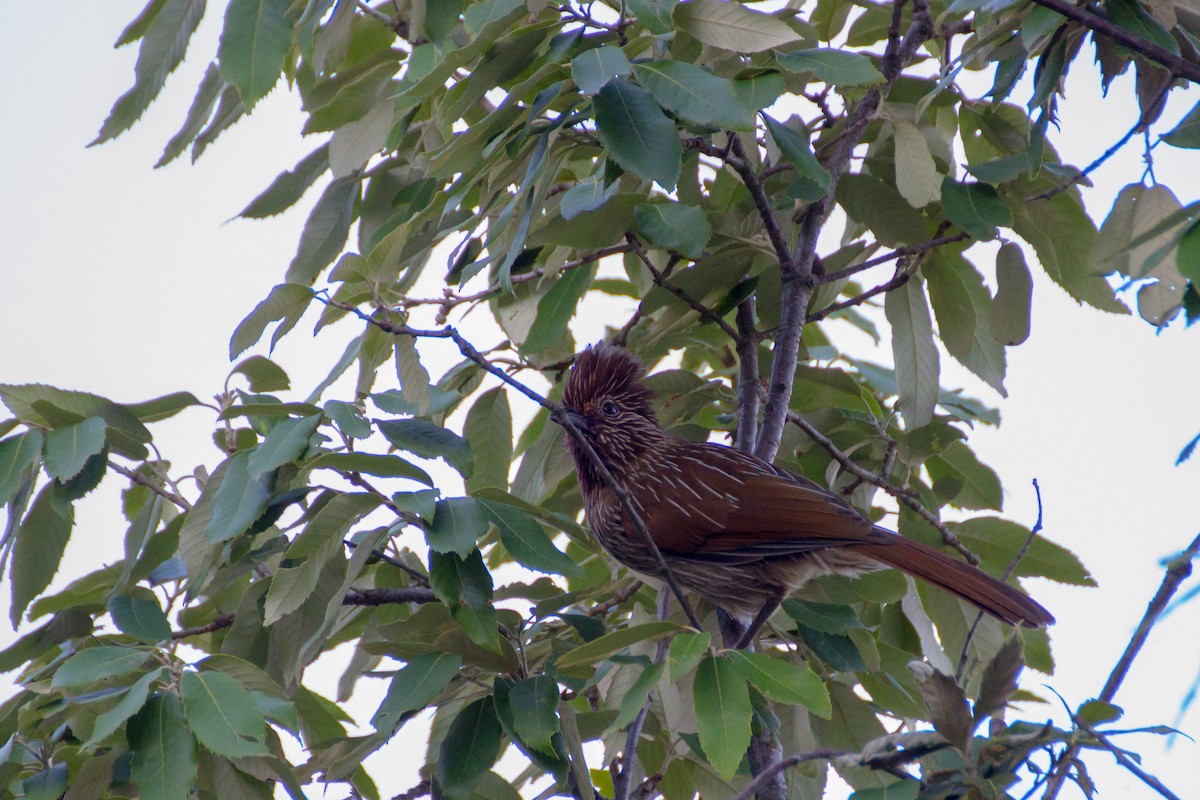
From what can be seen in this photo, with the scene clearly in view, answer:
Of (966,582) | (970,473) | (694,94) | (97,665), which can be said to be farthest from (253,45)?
(970,473)

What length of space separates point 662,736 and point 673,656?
1.08 m

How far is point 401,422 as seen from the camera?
2.89 meters

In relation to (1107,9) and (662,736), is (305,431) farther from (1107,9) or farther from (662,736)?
(1107,9)

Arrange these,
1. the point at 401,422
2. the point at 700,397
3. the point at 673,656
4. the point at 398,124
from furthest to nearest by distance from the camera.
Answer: the point at 700,397
the point at 398,124
the point at 401,422
the point at 673,656

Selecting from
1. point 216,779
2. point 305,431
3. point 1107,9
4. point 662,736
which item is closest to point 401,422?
point 305,431

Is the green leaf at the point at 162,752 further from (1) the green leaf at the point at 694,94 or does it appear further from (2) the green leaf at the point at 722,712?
(1) the green leaf at the point at 694,94

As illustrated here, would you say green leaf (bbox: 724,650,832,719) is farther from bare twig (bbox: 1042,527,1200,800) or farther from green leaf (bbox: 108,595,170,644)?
green leaf (bbox: 108,595,170,644)

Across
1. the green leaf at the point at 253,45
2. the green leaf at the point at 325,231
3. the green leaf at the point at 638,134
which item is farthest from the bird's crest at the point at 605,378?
the green leaf at the point at 253,45

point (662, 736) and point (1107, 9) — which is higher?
point (1107, 9)

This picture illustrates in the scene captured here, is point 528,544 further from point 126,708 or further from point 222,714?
point 126,708

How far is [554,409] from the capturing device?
254 cm

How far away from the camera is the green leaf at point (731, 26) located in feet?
8.86

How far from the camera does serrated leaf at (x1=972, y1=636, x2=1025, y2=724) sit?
197 centimetres

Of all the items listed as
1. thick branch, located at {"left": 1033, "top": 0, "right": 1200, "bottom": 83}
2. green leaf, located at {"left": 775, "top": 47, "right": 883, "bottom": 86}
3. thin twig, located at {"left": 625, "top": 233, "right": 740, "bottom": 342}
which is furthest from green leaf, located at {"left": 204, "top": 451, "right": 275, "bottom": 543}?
thick branch, located at {"left": 1033, "top": 0, "right": 1200, "bottom": 83}
